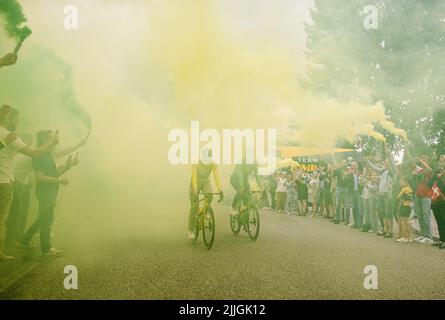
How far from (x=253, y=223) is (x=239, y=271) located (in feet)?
10.5

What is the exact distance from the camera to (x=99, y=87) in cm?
1980

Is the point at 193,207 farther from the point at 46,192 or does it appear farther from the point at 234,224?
the point at 46,192

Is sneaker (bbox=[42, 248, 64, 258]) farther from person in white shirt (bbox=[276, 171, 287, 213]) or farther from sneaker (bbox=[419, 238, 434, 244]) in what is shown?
person in white shirt (bbox=[276, 171, 287, 213])

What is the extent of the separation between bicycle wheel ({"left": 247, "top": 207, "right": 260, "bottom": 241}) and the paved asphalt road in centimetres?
19

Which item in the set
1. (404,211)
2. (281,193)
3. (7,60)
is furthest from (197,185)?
(281,193)

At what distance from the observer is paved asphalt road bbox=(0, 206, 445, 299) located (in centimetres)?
487

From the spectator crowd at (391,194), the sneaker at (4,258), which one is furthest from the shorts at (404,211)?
the sneaker at (4,258)

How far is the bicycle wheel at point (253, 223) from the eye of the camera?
29.4 feet

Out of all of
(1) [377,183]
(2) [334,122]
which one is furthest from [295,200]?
(2) [334,122]

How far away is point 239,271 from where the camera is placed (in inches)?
238

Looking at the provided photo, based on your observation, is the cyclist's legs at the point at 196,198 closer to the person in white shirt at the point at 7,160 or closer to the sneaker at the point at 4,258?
the person in white shirt at the point at 7,160

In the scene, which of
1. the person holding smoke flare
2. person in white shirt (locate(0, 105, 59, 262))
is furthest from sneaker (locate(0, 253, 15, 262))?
the person holding smoke flare

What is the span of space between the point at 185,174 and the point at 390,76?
13.7 metres
